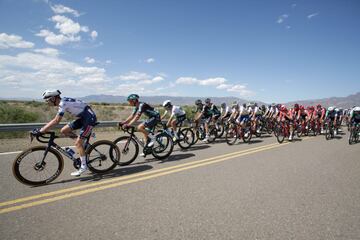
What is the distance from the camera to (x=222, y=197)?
13.3ft

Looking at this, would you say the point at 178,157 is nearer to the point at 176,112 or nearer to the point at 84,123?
the point at 176,112

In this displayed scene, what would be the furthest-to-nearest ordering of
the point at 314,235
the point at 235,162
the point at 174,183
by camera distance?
1. the point at 235,162
2. the point at 174,183
3. the point at 314,235

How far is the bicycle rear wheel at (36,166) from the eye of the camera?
4.61m

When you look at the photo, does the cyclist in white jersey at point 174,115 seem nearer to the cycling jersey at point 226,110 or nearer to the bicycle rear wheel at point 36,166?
the cycling jersey at point 226,110

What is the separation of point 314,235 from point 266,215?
67 centimetres

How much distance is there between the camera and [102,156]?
18.7 ft

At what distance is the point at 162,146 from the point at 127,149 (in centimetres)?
117

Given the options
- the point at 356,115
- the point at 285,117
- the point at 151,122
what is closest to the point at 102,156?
the point at 151,122

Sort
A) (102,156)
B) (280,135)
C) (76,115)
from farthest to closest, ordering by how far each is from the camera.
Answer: (280,135), (102,156), (76,115)

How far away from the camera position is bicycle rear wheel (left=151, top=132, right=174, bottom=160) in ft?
23.2

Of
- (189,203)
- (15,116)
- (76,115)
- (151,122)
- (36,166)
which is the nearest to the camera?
(189,203)

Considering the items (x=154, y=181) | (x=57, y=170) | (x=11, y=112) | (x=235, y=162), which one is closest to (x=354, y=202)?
(x=235, y=162)

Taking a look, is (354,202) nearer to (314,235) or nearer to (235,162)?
(314,235)

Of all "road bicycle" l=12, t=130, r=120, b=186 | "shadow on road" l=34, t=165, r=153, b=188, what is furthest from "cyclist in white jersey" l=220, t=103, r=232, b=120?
"road bicycle" l=12, t=130, r=120, b=186
